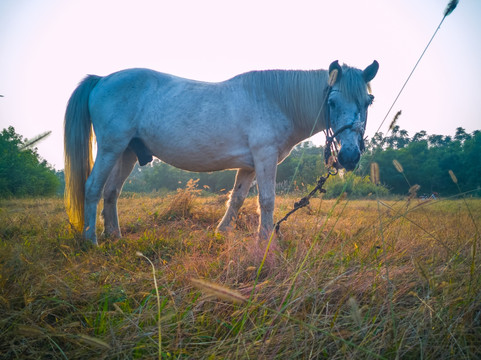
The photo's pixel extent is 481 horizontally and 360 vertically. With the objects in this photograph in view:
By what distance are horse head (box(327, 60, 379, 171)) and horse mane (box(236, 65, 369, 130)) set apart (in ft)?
0.57

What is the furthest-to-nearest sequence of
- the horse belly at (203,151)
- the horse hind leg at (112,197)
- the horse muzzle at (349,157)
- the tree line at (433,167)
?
the tree line at (433,167) → the horse hind leg at (112,197) → the horse belly at (203,151) → the horse muzzle at (349,157)

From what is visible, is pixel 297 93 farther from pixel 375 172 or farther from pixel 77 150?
pixel 77 150

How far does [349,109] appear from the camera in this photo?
8.63ft

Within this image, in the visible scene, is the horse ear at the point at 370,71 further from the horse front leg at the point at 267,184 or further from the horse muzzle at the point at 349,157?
the horse front leg at the point at 267,184

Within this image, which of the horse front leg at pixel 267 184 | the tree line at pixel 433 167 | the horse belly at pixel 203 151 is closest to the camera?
the horse front leg at pixel 267 184

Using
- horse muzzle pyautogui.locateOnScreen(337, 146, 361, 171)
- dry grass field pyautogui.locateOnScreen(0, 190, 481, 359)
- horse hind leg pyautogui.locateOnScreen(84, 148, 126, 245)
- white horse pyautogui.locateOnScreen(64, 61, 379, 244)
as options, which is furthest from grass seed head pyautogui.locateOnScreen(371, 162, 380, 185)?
horse hind leg pyautogui.locateOnScreen(84, 148, 126, 245)

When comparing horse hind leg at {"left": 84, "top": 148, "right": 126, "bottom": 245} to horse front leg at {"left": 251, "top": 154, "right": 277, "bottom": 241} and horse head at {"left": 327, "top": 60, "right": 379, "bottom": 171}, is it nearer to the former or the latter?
horse front leg at {"left": 251, "top": 154, "right": 277, "bottom": 241}

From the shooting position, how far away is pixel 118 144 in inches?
122

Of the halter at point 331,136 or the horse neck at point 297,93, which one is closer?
the halter at point 331,136

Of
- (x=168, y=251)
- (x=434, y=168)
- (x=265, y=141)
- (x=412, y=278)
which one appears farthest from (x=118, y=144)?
(x=434, y=168)

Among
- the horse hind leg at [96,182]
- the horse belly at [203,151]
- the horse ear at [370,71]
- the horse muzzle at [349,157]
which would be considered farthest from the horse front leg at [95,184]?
the horse ear at [370,71]

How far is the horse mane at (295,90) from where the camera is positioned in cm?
297

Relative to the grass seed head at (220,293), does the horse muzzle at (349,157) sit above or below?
above

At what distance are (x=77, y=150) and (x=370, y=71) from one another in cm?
380
